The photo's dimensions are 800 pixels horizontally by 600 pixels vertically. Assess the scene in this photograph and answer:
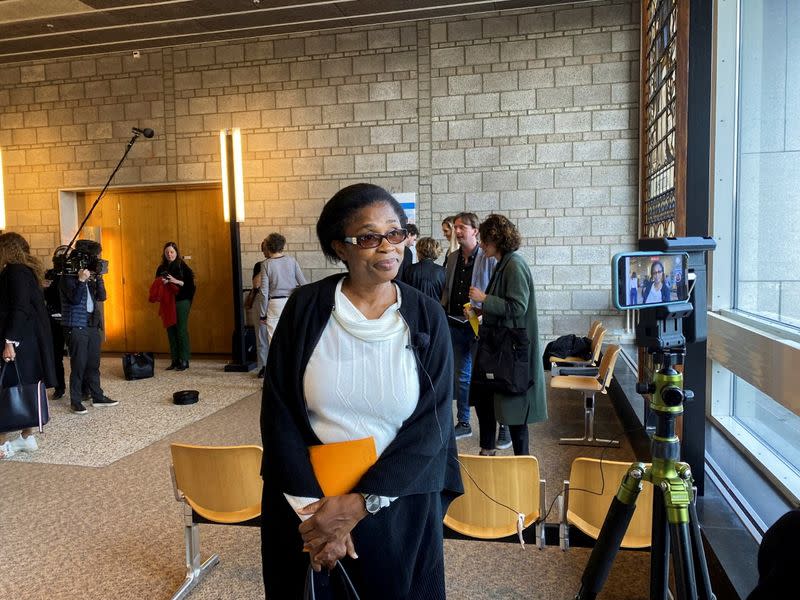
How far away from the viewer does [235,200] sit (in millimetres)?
7211

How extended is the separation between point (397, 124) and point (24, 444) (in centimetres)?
543

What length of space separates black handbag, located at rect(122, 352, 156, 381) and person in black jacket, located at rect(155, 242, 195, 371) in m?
0.61

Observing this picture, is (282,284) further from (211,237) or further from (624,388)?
(624,388)

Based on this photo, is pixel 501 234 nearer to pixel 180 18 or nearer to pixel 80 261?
pixel 80 261

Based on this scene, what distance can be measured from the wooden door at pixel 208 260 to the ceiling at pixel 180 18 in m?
2.11

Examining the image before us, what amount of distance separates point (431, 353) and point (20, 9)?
8.39 meters

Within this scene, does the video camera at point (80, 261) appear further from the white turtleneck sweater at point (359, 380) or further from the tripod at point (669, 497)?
the tripod at point (669, 497)

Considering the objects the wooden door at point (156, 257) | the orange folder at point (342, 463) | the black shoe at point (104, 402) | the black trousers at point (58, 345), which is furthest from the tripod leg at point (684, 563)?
the wooden door at point (156, 257)

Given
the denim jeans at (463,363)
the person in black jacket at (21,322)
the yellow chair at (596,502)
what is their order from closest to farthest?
the yellow chair at (596,502) → the person in black jacket at (21,322) → the denim jeans at (463,363)

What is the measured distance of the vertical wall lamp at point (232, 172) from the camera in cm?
705

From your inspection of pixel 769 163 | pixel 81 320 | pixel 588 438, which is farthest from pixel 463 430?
pixel 81 320

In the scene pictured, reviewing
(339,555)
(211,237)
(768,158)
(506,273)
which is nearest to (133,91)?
(211,237)

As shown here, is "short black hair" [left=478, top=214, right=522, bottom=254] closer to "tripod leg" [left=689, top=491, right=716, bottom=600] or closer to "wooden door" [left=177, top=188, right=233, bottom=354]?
"tripod leg" [left=689, top=491, right=716, bottom=600]

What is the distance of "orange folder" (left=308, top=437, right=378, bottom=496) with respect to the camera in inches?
54.2
